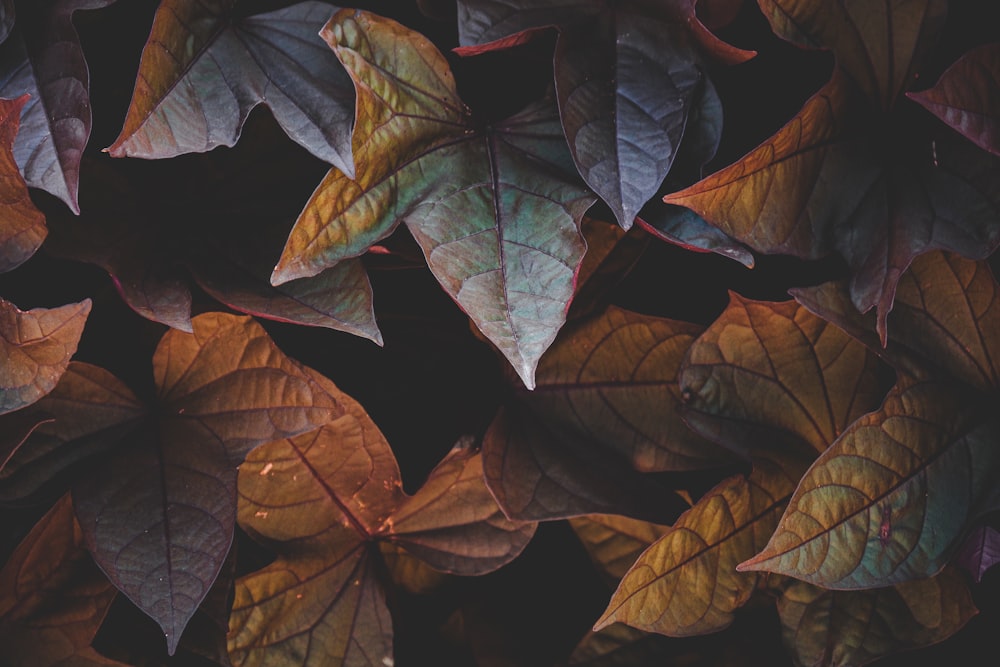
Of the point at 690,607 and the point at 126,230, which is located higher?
the point at 126,230

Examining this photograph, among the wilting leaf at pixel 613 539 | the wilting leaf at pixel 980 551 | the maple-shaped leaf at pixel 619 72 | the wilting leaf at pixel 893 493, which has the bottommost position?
the wilting leaf at pixel 613 539

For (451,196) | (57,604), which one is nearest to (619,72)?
(451,196)

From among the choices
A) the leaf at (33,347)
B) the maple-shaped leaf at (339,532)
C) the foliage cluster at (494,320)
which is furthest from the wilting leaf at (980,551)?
the leaf at (33,347)

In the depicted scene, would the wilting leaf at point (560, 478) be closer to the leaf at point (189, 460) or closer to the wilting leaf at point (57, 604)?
the leaf at point (189, 460)

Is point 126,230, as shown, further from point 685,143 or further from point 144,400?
point 685,143

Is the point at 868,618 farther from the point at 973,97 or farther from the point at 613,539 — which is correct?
the point at 973,97

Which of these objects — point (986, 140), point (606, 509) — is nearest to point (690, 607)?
point (606, 509)
